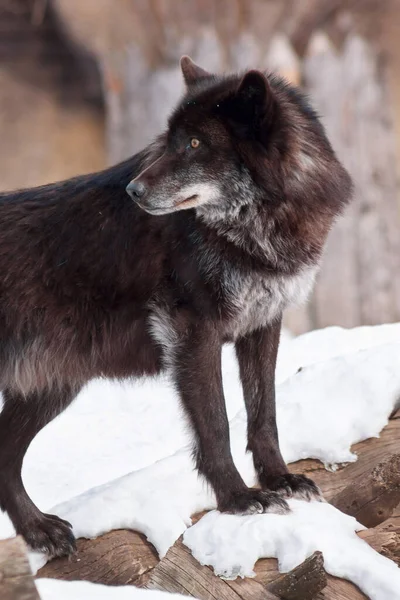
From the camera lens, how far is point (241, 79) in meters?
3.19

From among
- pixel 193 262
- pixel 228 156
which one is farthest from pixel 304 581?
pixel 228 156

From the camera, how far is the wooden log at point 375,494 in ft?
10.5

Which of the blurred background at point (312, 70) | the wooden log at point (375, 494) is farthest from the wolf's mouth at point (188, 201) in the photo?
the blurred background at point (312, 70)

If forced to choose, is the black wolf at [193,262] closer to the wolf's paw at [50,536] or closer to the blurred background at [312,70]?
the wolf's paw at [50,536]

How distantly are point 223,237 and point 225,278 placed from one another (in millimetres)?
158

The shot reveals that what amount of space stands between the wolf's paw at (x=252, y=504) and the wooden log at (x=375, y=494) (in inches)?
10.7

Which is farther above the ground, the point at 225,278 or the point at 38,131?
the point at 38,131

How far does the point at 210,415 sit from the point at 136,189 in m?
0.86

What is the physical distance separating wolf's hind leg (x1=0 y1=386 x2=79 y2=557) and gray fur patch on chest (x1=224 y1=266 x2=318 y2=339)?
2.88 feet

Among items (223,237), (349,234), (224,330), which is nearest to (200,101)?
(223,237)

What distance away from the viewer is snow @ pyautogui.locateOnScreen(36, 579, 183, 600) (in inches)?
102

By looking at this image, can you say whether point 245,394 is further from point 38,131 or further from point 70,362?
point 38,131

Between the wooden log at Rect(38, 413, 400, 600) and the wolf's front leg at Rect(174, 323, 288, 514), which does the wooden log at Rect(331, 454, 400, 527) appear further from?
the wolf's front leg at Rect(174, 323, 288, 514)

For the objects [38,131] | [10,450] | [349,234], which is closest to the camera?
[10,450]
